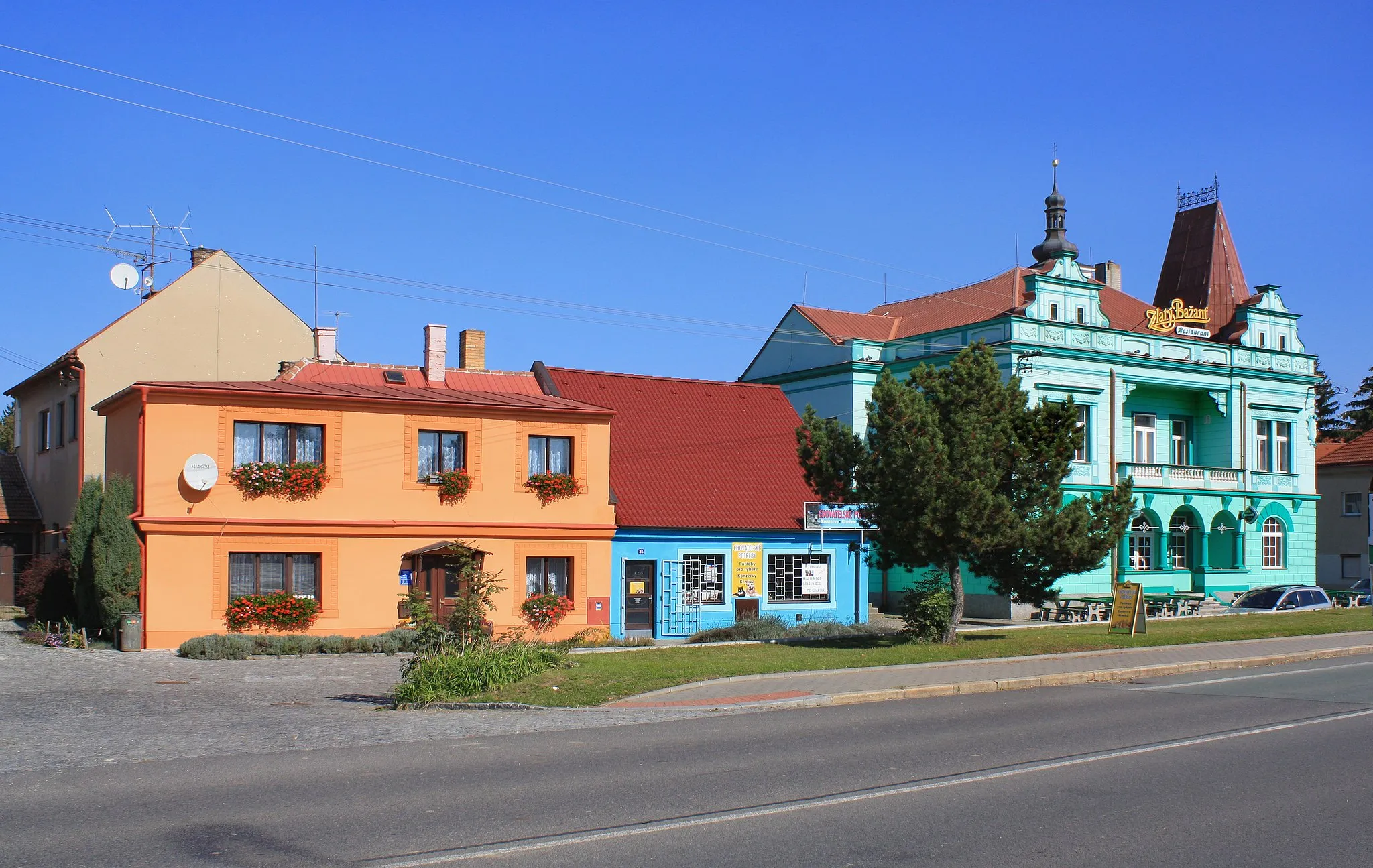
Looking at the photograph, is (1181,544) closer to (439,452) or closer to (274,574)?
(439,452)

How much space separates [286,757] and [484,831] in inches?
170

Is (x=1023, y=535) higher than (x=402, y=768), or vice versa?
(x=1023, y=535)

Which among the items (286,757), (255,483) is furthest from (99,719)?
(255,483)

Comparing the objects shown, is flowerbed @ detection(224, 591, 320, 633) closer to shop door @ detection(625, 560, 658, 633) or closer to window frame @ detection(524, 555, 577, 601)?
window frame @ detection(524, 555, 577, 601)

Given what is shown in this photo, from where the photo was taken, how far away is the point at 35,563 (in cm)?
2900

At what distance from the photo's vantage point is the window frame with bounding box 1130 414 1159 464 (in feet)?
148

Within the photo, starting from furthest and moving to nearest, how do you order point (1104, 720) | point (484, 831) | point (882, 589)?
1. point (882, 589)
2. point (1104, 720)
3. point (484, 831)

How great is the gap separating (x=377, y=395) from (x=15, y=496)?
18.0 m

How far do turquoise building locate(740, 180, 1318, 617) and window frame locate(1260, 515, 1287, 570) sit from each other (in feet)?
0.19

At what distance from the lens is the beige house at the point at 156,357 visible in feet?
110

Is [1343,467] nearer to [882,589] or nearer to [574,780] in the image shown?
[882,589]

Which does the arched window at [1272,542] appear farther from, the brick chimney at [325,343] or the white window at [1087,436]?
the brick chimney at [325,343]

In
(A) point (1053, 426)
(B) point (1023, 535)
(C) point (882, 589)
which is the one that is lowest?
(C) point (882, 589)

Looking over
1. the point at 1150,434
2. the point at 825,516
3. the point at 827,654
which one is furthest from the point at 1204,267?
the point at 827,654
